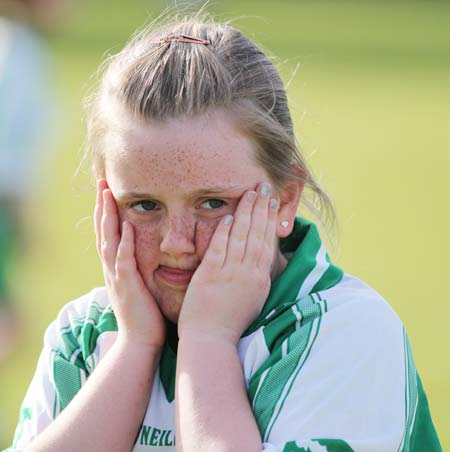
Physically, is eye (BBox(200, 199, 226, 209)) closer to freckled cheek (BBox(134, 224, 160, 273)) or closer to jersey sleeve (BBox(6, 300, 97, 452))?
freckled cheek (BBox(134, 224, 160, 273))

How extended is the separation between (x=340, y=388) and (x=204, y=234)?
568 millimetres

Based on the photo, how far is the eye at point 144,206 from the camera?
3.16 meters

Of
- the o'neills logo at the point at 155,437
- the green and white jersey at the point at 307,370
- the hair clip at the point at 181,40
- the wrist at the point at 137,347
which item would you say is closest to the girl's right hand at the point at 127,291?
the wrist at the point at 137,347

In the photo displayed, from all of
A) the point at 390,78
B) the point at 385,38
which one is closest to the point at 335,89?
the point at 390,78

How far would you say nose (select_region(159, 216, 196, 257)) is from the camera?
307 centimetres

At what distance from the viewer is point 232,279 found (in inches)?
124

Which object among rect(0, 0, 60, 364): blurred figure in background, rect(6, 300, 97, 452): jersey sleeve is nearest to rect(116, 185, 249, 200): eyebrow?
rect(6, 300, 97, 452): jersey sleeve

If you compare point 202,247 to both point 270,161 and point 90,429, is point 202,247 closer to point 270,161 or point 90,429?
point 270,161

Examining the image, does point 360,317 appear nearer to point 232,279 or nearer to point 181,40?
point 232,279

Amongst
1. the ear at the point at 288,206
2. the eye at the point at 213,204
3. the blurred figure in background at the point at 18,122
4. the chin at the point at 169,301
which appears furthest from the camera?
the blurred figure in background at the point at 18,122

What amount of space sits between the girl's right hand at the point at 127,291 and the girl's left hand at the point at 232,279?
119 millimetres

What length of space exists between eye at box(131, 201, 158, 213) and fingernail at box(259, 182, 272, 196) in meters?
0.30

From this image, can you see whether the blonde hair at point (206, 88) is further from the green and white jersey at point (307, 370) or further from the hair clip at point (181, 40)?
the green and white jersey at point (307, 370)

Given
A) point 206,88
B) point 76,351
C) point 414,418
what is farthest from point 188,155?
point 414,418
